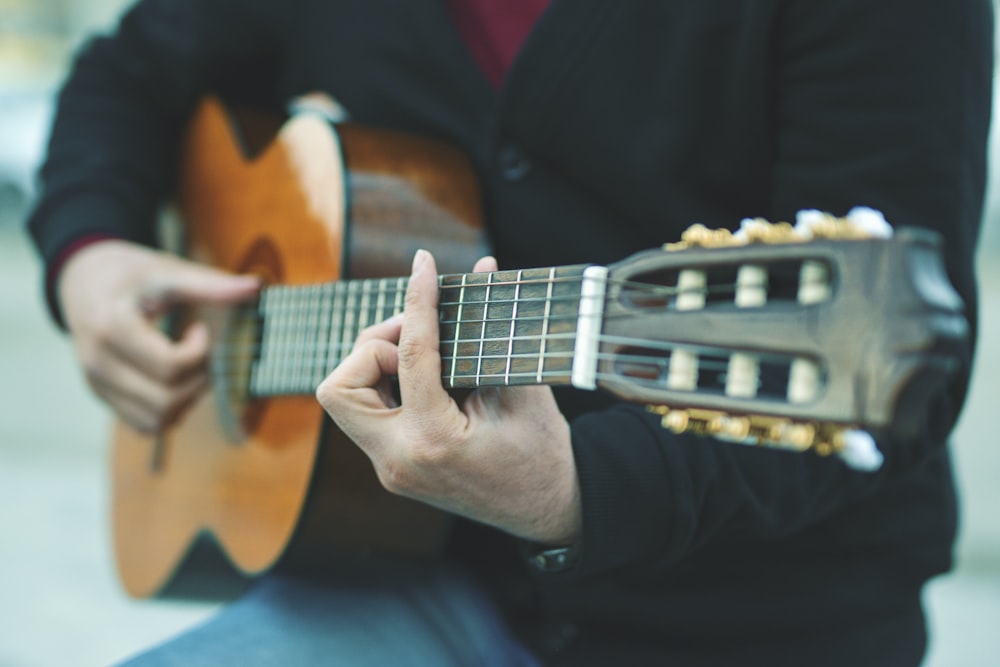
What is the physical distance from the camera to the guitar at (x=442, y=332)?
1.64ft

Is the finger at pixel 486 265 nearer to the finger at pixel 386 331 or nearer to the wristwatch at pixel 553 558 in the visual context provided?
the finger at pixel 386 331

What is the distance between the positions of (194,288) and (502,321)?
2.08 ft

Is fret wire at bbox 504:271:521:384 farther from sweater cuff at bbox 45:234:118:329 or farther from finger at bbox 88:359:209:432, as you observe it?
sweater cuff at bbox 45:234:118:329

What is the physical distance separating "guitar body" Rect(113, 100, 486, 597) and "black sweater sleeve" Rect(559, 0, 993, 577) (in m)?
0.29

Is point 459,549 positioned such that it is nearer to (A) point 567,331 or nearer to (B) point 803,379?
(A) point 567,331

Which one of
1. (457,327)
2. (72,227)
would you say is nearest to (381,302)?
(457,327)

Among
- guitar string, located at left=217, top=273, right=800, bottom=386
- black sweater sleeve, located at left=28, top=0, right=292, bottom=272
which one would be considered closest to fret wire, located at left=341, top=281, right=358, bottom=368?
guitar string, located at left=217, top=273, right=800, bottom=386

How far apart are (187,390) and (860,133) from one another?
2.83ft

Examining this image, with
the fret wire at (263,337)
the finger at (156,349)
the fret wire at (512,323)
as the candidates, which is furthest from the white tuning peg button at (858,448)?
the finger at (156,349)

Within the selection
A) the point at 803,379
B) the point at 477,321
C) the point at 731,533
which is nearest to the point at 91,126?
the point at 477,321

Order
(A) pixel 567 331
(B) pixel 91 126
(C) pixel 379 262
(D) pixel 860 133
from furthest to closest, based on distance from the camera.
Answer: (B) pixel 91 126, (C) pixel 379 262, (D) pixel 860 133, (A) pixel 567 331

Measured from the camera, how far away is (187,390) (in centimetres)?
124

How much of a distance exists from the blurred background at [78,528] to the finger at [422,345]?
1.00 metres

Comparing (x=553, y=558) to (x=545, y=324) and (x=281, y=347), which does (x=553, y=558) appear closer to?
(x=545, y=324)
